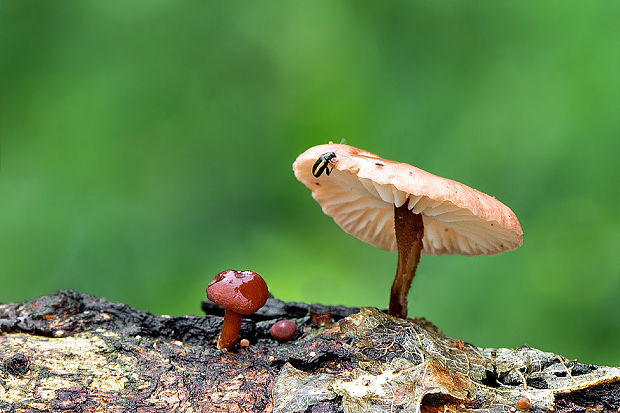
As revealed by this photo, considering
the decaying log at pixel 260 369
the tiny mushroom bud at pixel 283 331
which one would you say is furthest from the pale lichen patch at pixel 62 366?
the tiny mushroom bud at pixel 283 331

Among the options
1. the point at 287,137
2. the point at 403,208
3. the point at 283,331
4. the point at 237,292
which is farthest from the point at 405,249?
the point at 287,137

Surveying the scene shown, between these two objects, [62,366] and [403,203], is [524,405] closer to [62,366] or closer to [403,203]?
[403,203]

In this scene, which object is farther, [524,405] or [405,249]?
[405,249]

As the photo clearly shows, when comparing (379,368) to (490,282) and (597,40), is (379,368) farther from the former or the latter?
(597,40)

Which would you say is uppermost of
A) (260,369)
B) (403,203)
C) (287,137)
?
(287,137)

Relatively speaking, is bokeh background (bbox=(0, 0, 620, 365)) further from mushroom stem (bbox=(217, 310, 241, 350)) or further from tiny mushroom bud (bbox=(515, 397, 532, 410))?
tiny mushroom bud (bbox=(515, 397, 532, 410))

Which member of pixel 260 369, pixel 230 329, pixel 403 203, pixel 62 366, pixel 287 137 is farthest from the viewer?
pixel 287 137

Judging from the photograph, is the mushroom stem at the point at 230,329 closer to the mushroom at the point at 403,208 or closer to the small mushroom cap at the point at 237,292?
the small mushroom cap at the point at 237,292
